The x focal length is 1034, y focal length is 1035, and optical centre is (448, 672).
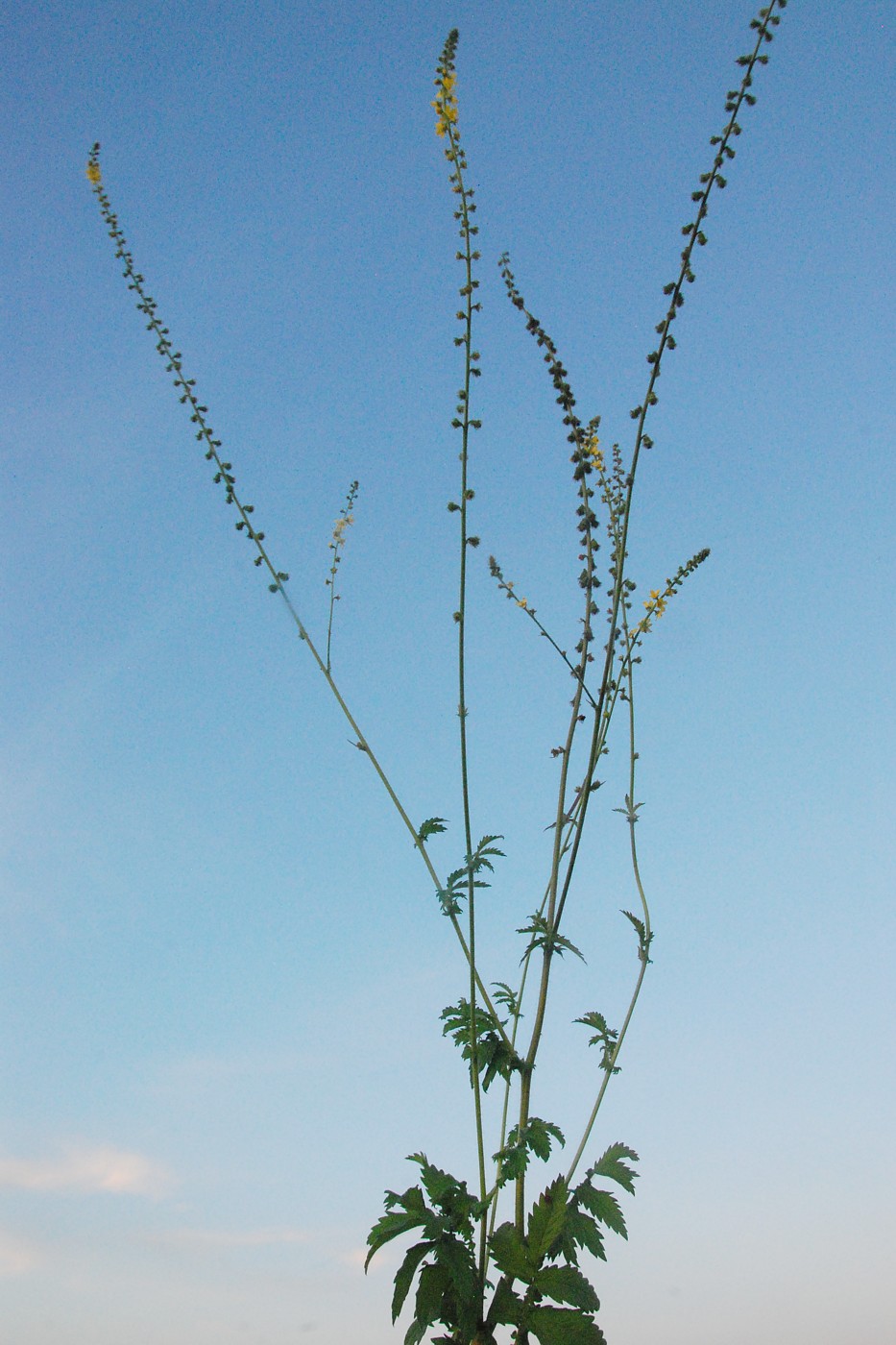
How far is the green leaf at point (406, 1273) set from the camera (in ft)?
12.9

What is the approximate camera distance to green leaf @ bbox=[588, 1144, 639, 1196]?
4.22 metres

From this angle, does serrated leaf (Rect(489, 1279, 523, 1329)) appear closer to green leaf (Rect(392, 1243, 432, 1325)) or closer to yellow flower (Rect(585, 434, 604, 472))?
green leaf (Rect(392, 1243, 432, 1325))

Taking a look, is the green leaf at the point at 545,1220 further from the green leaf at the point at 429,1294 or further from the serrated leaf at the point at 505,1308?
the green leaf at the point at 429,1294

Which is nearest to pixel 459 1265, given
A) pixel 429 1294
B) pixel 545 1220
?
pixel 429 1294

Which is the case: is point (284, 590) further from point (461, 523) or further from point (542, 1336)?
point (542, 1336)

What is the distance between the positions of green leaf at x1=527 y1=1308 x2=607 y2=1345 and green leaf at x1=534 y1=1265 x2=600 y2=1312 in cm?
3

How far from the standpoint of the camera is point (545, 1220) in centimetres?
398

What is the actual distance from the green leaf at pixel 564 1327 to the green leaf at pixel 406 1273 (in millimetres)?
451

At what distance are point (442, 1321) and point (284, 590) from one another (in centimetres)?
313

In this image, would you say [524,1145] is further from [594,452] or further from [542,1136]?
[594,452]

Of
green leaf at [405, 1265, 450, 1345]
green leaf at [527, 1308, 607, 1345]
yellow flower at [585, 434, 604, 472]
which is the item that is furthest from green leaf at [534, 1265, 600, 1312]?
yellow flower at [585, 434, 604, 472]

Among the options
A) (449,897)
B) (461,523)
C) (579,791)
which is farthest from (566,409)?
(449,897)

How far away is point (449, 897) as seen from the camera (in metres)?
4.29

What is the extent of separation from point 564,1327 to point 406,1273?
0.61 meters
